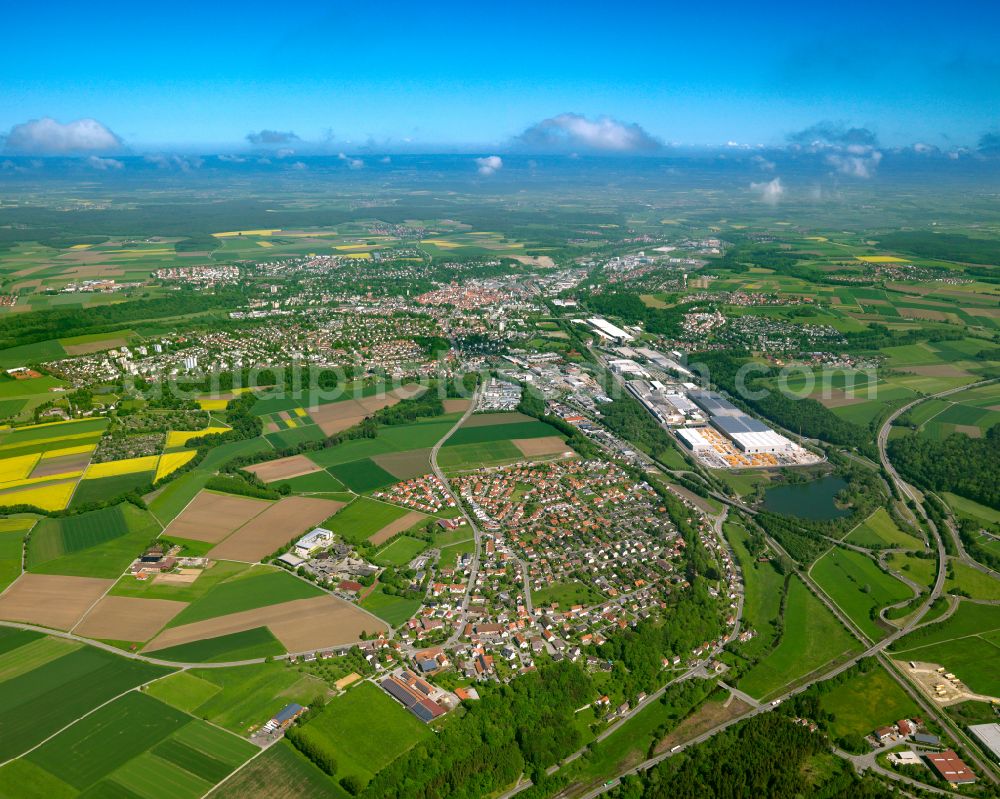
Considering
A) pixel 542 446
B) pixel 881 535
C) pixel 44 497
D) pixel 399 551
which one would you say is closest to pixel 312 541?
pixel 399 551

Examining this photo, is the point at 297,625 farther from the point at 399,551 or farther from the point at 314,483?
the point at 314,483

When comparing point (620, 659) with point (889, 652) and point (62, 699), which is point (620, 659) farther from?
point (62, 699)

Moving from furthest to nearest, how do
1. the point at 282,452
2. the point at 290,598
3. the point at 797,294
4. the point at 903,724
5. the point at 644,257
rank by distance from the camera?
the point at 644,257 < the point at 797,294 < the point at 282,452 < the point at 290,598 < the point at 903,724

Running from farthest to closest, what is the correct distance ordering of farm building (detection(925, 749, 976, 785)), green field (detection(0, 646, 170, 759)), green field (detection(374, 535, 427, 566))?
1. green field (detection(374, 535, 427, 566))
2. green field (detection(0, 646, 170, 759))
3. farm building (detection(925, 749, 976, 785))

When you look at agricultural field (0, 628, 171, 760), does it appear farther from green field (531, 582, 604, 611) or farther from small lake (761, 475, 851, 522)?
small lake (761, 475, 851, 522)

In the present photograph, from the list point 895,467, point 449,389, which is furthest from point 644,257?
point 895,467

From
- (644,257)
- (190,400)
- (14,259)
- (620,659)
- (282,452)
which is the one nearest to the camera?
(620,659)

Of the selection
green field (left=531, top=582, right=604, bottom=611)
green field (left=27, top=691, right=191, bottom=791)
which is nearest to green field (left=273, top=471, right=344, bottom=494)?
green field (left=531, top=582, right=604, bottom=611)
